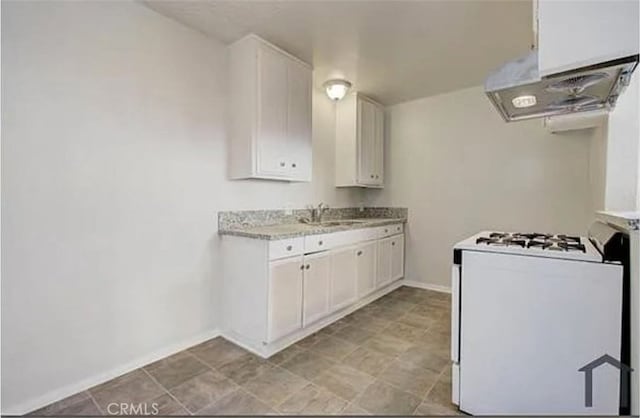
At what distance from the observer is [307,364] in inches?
84.8

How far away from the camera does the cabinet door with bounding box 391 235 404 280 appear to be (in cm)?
387

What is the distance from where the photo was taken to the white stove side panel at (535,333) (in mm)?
1339

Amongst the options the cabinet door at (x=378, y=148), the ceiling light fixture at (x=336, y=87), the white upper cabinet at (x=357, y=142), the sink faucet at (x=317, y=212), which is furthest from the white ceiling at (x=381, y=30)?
the sink faucet at (x=317, y=212)

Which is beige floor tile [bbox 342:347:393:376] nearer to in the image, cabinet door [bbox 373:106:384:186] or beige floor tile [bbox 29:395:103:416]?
beige floor tile [bbox 29:395:103:416]

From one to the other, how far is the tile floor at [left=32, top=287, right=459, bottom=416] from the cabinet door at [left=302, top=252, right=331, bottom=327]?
0.65 ft

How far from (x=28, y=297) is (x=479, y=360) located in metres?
2.45

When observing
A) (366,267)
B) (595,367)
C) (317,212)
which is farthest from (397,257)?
(595,367)

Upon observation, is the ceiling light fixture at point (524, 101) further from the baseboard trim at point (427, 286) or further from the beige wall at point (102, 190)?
the baseboard trim at point (427, 286)

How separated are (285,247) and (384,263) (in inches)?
67.5

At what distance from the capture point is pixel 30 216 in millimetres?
1683

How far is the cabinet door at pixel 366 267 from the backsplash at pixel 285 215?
0.74 meters

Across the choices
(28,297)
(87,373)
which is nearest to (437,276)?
(87,373)

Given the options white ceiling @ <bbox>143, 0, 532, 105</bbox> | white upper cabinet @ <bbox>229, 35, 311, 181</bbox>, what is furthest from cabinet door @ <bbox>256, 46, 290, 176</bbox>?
white ceiling @ <bbox>143, 0, 532, 105</bbox>

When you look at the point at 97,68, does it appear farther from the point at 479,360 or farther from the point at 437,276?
the point at 437,276
